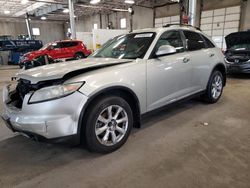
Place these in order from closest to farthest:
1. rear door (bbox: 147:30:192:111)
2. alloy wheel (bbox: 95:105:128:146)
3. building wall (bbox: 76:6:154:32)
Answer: alloy wheel (bbox: 95:105:128:146) < rear door (bbox: 147:30:192:111) < building wall (bbox: 76:6:154:32)

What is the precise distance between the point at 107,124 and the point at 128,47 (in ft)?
4.33

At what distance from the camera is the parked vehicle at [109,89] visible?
2.01 metres

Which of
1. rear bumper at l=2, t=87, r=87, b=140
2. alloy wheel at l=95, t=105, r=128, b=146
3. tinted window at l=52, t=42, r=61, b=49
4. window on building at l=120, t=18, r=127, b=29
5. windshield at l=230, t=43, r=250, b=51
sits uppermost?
window on building at l=120, t=18, r=127, b=29

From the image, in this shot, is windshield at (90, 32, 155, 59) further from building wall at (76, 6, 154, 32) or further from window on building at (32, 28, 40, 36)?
window on building at (32, 28, 40, 36)

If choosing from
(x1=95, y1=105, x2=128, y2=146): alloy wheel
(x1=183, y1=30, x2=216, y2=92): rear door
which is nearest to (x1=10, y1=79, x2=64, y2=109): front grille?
(x1=95, y1=105, x2=128, y2=146): alloy wheel

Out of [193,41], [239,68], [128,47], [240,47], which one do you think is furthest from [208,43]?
[240,47]

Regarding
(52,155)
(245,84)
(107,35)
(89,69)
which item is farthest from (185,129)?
(107,35)

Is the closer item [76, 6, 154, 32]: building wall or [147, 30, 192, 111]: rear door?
[147, 30, 192, 111]: rear door

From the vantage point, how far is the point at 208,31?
14.7 meters

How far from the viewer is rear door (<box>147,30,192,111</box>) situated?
273cm

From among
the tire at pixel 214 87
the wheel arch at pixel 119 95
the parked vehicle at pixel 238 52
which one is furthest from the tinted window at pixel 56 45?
the wheel arch at pixel 119 95

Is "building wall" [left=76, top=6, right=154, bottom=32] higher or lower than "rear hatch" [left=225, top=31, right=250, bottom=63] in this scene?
higher

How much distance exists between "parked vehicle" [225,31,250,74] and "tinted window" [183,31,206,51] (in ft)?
13.0

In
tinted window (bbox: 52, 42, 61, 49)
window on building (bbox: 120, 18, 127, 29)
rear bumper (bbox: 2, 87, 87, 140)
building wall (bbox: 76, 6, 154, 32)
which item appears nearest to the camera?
rear bumper (bbox: 2, 87, 87, 140)
